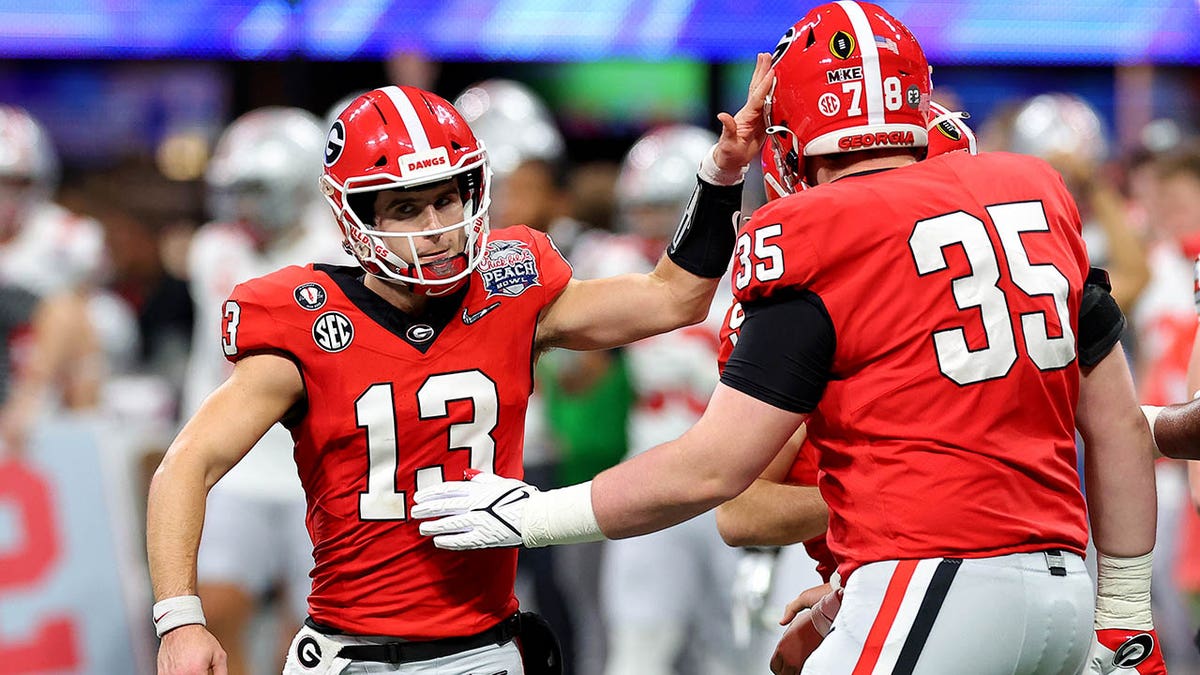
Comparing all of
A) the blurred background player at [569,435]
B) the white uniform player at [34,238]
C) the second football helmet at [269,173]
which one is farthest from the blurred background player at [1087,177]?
the white uniform player at [34,238]

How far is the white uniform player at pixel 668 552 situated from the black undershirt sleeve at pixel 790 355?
11.2 feet

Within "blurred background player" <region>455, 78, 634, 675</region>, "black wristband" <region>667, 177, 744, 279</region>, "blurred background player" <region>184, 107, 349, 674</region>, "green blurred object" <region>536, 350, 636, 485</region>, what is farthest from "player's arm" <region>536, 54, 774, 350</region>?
"green blurred object" <region>536, 350, 636, 485</region>

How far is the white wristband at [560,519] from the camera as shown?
2789 millimetres

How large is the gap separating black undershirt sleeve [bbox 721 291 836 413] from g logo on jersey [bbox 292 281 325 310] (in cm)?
94

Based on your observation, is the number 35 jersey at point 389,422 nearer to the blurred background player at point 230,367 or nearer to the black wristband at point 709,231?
the black wristband at point 709,231

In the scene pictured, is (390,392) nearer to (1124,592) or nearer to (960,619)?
(960,619)

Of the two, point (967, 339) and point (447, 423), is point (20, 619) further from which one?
point (967, 339)

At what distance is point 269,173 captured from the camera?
6.27 m

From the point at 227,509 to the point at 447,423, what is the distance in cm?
288

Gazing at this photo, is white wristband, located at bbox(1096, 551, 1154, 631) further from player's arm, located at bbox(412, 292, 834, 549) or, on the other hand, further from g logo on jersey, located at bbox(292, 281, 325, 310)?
g logo on jersey, located at bbox(292, 281, 325, 310)

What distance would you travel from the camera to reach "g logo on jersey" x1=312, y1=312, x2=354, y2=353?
3.15m

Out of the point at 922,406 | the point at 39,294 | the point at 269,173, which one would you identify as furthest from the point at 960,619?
the point at 39,294

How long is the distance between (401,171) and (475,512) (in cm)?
72

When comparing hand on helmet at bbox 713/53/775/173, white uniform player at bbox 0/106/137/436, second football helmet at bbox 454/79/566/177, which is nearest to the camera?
hand on helmet at bbox 713/53/775/173
